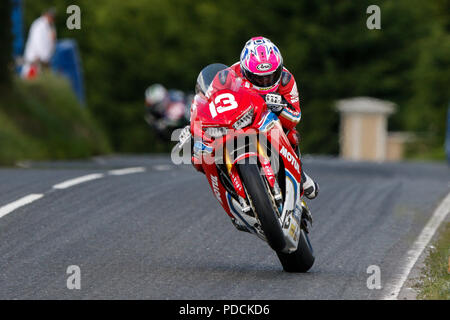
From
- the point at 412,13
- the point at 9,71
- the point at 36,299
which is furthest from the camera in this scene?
the point at 412,13

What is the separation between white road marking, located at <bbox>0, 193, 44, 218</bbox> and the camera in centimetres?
1044

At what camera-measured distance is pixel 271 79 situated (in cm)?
842

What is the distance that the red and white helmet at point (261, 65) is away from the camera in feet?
27.3

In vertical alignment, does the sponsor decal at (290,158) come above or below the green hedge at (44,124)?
above

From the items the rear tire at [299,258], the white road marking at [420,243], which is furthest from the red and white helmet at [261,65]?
Answer: the white road marking at [420,243]

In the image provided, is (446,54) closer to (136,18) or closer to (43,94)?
(136,18)

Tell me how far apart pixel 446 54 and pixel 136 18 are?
18.5 meters

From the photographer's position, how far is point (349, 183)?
1524 cm

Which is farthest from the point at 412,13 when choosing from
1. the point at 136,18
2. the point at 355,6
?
the point at 136,18

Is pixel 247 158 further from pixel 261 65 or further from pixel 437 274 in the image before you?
pixel 437 274

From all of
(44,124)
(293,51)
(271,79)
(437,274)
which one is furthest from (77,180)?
(293,51)

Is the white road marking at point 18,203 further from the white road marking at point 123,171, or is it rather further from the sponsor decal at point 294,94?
the sponsor decal at point 294,94

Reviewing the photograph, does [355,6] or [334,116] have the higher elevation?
[355,6]

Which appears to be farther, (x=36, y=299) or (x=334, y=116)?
(x=334, y=116)
